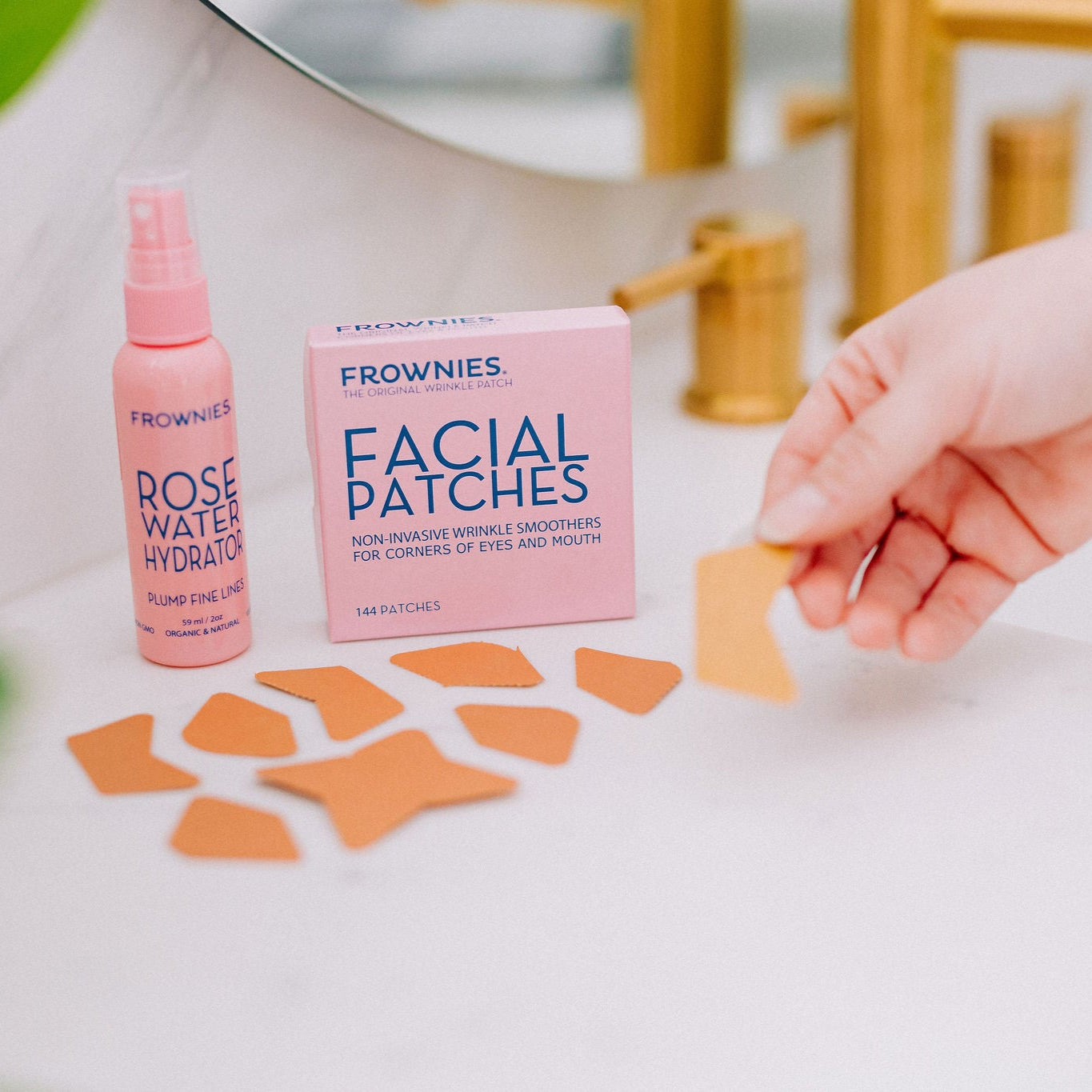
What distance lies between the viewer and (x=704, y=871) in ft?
1.57

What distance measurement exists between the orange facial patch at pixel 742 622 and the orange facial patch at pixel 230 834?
0.53 ft

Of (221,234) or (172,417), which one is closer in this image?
(172,417)

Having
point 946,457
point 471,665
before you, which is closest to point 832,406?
point 946,457

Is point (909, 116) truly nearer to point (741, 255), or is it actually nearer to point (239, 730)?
point (741, 255)

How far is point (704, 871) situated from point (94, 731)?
Result: 0.25 metres

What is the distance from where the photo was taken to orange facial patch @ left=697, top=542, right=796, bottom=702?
0.51m

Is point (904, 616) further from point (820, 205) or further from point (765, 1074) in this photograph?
point (820, 205)

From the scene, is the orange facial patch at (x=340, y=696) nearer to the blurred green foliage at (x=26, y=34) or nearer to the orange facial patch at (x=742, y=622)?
the orange facial patch at (x=742, y=622)

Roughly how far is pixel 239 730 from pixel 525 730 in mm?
114

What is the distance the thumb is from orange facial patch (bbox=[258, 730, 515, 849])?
0.15 meters

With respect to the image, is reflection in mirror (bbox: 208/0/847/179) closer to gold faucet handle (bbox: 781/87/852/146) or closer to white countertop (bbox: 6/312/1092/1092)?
gold faucet handle (bbox: 781/87/852/146)

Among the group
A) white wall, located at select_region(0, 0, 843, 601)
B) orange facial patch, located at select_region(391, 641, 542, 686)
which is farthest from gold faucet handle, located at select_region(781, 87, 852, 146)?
orange facial patch, located at select_region(391, 641, 542, 686)

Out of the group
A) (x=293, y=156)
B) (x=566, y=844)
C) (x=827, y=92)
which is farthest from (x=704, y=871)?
(x=827, y=92)

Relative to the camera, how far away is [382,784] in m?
0.52
